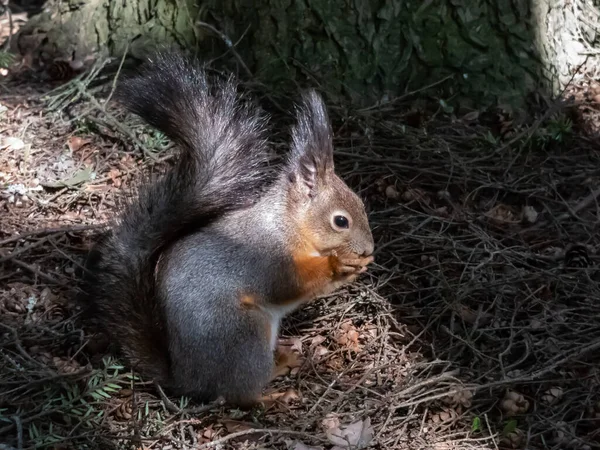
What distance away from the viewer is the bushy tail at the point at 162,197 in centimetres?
235

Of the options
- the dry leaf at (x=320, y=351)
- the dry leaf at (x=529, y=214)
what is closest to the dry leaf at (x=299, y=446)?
the dry leaf at (x=320, y=351)

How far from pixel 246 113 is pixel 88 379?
0.93 metres

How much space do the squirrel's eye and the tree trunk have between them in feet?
3.32

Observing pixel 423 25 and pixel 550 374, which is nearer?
pixel 550 374

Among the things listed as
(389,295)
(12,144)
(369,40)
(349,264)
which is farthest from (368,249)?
(12,144)

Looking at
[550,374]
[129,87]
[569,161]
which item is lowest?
[550,374]

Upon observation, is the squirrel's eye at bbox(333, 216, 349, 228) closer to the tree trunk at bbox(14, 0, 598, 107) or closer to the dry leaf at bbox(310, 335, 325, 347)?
the dry leaf at bbox(310, 335, 325, 347)

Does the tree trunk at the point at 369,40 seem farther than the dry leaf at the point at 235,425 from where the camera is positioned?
Yes

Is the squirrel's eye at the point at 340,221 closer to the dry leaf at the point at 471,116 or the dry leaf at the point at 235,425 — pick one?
the dry leaf at the point at 235,425

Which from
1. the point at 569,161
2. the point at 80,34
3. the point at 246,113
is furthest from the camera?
the point at 80,34

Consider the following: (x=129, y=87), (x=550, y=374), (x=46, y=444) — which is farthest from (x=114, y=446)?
(x=550, y=374)

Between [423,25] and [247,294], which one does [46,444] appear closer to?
[247,294]

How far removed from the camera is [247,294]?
242cm

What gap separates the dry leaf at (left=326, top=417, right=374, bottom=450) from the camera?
222 centimetres
